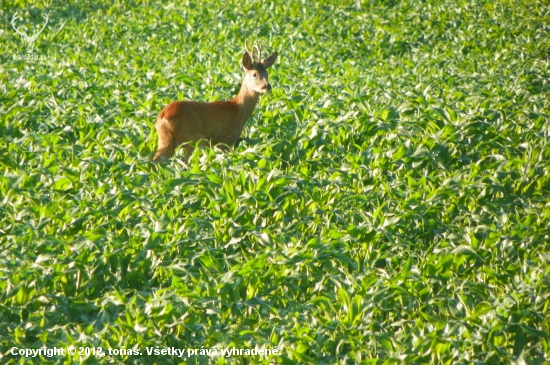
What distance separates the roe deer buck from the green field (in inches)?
9.9

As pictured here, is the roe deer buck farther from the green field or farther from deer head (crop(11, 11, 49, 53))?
deer head (crop(11, 11, 49, 53))

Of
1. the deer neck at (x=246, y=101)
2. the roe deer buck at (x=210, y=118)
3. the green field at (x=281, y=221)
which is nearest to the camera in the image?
the green field at (x=281, y=221)


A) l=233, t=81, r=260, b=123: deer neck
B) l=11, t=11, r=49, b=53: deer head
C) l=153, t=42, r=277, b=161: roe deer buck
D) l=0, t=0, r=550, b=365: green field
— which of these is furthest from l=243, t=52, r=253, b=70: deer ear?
l=11, t=11, r=49, b=53: deer head

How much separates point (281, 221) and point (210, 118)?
207 cm

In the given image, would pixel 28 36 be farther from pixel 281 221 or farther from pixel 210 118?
pixel 281 221

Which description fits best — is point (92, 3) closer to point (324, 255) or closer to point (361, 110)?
→ point (361, 110)

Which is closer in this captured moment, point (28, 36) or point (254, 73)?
point (254, 73)

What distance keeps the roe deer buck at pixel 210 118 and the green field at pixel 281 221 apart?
0.83 ft

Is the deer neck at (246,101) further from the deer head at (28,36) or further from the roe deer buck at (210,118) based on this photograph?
the deer head at (28,36)

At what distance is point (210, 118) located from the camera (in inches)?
335

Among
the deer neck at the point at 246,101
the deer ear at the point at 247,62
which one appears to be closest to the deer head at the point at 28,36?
the deer ear at the point at 247,62

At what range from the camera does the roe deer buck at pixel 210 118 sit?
8.16 meters

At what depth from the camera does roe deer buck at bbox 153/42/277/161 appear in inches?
321

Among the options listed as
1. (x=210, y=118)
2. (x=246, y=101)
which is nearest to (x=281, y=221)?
(x=210, y=118)
